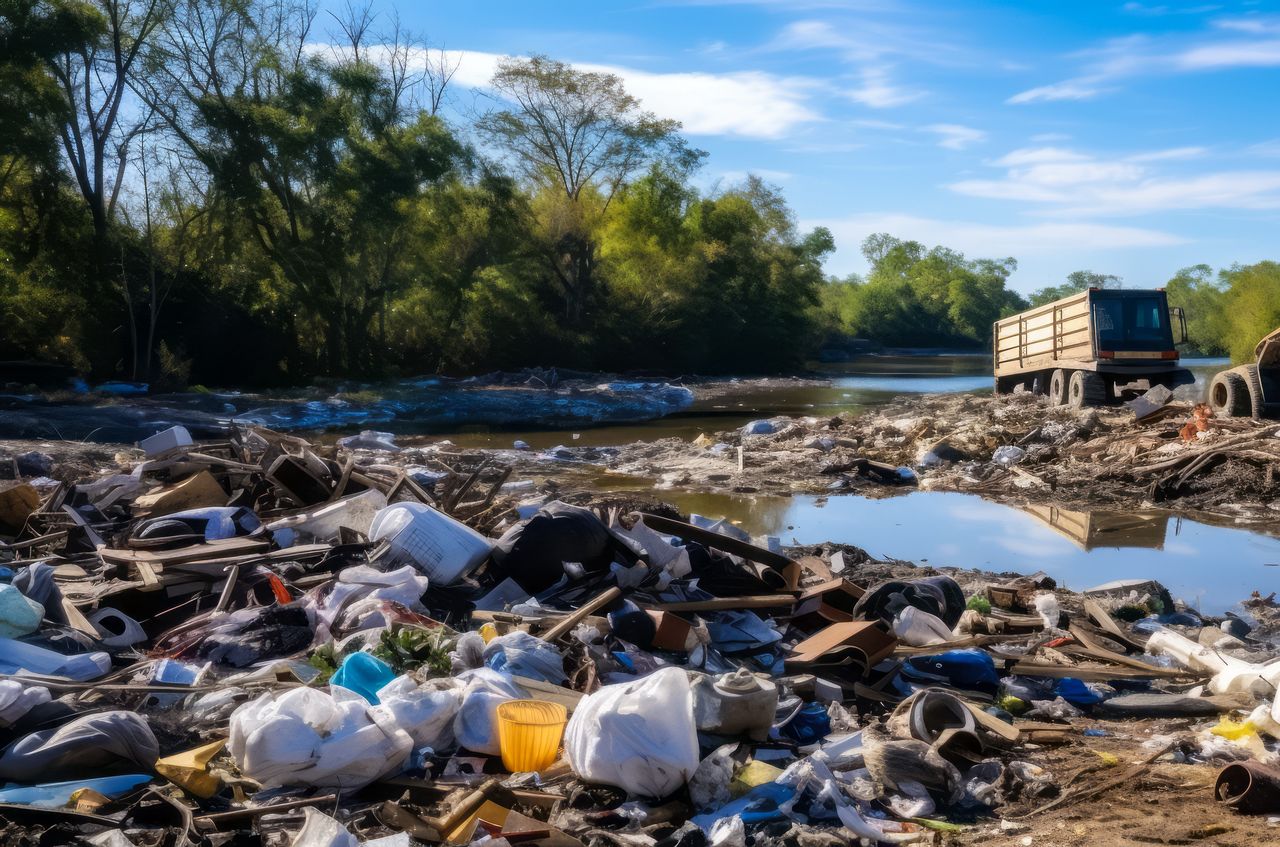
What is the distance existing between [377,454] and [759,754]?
39.1ft

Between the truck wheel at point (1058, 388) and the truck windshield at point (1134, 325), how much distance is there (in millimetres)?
1815

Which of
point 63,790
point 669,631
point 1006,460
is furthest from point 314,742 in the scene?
point 1006,460

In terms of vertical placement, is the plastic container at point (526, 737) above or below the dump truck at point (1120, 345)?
below

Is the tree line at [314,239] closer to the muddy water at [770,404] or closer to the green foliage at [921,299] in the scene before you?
the muddy water at [770,404]

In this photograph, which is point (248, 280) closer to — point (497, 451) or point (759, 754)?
point (497, 451)

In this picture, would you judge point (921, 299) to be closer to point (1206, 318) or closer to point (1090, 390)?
point (1206, 318)

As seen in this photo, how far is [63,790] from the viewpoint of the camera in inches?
141

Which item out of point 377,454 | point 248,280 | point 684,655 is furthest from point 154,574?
point 248,280

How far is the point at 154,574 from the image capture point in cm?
575

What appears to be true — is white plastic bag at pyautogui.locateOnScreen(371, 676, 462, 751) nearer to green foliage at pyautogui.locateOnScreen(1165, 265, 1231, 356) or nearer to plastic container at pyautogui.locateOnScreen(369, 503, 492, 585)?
plastic container at pyautogui.locateOnScreen(369, 503, 492, 585)

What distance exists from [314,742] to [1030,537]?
833 cm

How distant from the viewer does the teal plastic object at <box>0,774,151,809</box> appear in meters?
3.50

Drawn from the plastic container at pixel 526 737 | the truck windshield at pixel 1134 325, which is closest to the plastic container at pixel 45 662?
the plastic container at pixel 526 737

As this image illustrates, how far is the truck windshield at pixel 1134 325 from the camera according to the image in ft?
62.1
